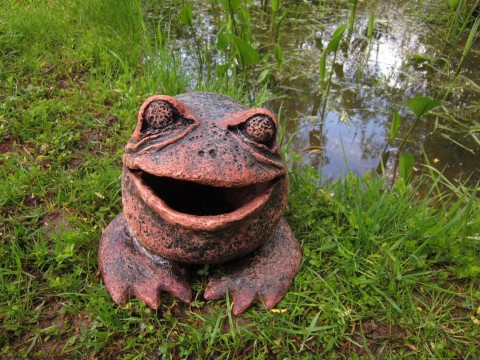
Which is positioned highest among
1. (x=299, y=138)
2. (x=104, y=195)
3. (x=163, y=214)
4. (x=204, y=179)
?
(x=204, y=179)

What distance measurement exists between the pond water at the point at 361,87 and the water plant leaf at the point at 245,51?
744mm

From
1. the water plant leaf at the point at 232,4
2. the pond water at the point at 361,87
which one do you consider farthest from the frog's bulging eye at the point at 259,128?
the water plant leaf at the point at 232,4

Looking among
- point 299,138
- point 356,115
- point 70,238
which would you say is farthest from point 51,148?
point 356,115

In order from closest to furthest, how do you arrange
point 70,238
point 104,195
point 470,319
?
point 470,319
point 70,238
point 104,195

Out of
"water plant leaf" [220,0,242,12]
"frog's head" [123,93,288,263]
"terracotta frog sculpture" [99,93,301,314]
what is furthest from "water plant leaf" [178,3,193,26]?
"frog's head" [123,93,288,263]

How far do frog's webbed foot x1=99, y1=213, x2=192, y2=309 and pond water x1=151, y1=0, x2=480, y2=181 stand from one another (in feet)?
5.50

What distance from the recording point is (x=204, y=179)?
1544 millimetres

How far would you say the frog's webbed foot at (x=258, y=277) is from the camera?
197cm

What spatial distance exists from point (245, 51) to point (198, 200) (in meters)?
1.39

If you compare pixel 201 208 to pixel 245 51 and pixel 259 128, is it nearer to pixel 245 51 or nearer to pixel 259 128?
pixel 259 128

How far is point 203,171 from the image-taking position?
60.9 inches

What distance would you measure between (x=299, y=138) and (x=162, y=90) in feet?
4.14

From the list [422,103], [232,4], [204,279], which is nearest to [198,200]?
[204,279]

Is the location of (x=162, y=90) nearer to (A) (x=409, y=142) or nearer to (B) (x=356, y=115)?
(B) (x=356, y=115)
